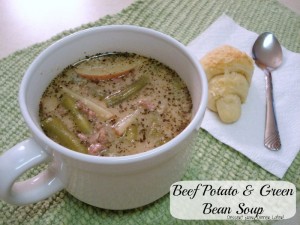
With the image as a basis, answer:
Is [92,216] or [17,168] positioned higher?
[17,168]

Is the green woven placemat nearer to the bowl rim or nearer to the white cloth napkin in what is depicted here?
the white cloth napkin

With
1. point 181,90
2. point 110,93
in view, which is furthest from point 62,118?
point 181,90

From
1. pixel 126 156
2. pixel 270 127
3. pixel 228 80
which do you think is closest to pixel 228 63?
pixel 228 80

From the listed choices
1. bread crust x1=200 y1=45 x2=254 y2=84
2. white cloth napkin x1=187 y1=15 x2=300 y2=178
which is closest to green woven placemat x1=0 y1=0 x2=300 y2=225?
white cloth napkin x1=187 y1=15 x2=300 y2=178

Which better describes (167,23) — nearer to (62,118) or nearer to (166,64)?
(166,64)

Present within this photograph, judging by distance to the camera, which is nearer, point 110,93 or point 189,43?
point 110,93

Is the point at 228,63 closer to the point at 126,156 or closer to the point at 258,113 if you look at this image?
the point at 258,113
